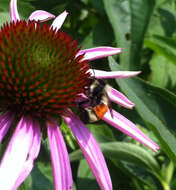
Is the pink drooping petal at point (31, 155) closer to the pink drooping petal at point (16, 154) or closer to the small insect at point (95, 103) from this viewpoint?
the pink drooping petal at point (16, 154)

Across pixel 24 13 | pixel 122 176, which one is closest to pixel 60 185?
pixel 122 176

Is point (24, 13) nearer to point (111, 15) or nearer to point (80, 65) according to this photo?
point (111, 15)

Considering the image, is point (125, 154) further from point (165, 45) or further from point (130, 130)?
point (165, 45)

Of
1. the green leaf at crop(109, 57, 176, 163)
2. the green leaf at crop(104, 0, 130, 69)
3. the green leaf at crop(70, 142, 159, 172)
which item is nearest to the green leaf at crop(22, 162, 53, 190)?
the green leaf at crop(70, 142, 159, 172)

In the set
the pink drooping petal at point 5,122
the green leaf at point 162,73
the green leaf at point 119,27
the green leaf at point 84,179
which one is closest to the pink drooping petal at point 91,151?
the pink drooping petal at point 5,122

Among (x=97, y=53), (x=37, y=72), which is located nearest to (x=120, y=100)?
(x=97, y=53)

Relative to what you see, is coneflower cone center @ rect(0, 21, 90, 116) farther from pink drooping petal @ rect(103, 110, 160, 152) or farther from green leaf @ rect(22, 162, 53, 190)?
green leaf @ rect(22, 162, 53, 190)

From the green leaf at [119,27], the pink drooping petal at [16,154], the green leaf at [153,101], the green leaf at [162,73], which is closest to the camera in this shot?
the pink drooping petal at [16,154]
